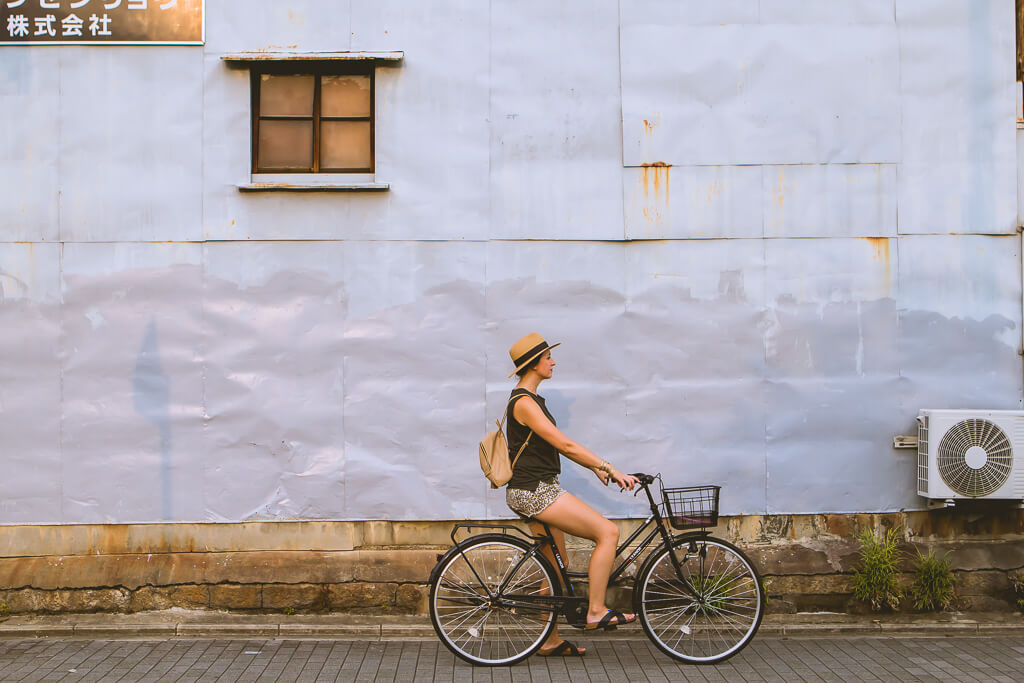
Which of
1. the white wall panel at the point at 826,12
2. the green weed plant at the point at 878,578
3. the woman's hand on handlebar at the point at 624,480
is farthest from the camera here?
the white wall panel at the point at 826,12

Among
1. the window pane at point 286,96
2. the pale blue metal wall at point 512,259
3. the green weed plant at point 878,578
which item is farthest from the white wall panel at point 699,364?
the window pane at point 286,96

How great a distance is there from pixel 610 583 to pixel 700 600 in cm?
59

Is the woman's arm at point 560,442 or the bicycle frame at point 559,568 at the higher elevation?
the woman's arm at point 560,442

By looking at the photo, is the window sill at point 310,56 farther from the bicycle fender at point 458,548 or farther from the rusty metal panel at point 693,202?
the bicycle fender at point 458,548

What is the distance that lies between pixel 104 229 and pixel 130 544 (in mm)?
2399

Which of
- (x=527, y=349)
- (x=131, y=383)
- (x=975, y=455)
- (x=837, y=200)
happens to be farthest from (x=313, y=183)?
(x=975, y=455)

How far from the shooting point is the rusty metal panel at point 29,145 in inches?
286

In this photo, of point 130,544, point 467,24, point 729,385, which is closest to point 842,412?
point 729,385

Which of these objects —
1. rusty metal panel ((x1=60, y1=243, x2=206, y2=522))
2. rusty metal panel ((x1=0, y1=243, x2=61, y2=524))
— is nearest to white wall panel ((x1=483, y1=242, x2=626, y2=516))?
rusty metal panel ((x1=60, y1=243, x2=206, y2=522))

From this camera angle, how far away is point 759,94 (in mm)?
7348

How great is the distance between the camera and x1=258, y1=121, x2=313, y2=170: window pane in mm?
7488

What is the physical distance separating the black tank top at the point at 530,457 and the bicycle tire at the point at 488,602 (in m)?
0.38

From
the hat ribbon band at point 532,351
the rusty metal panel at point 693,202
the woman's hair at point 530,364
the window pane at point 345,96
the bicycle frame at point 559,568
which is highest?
the window pane at point 345,96

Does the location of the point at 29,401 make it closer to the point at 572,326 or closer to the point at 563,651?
the point at 572,326
